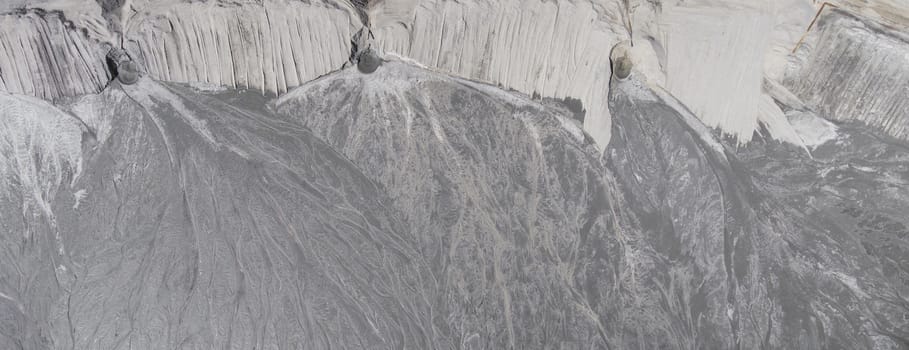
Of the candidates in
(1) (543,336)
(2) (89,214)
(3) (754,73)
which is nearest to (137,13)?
(2) (89,214)

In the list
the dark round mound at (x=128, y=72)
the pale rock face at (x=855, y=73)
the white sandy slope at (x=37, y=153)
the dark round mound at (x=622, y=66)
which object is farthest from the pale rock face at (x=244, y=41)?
the pale rock face at (x=855, y=73)

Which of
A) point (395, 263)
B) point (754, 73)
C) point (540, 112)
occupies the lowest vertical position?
point (395, 263)

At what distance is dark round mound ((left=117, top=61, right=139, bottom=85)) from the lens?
144cm

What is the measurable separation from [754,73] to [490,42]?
48 cm

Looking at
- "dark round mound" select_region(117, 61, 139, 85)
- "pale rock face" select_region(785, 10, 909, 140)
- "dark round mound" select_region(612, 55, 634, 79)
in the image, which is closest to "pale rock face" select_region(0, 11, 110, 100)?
"dark round mound" select_region(117, 61, 139, 85)

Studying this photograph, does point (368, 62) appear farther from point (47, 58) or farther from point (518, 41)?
point (47, 58)

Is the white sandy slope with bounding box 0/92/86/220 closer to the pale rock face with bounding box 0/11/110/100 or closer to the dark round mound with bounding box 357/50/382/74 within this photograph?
the pale rock face with bounding box 0/11/110/100

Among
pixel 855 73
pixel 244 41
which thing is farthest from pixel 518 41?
pixel 855 73

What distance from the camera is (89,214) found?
1.43 meters

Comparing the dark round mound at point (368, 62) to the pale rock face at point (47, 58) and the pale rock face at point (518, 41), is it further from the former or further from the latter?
the pale rock face at point (47, 58)

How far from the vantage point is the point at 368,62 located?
1.46 meters

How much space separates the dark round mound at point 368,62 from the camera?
1.46m

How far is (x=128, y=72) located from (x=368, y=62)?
44cm

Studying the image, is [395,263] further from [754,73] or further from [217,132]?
[754,73]
